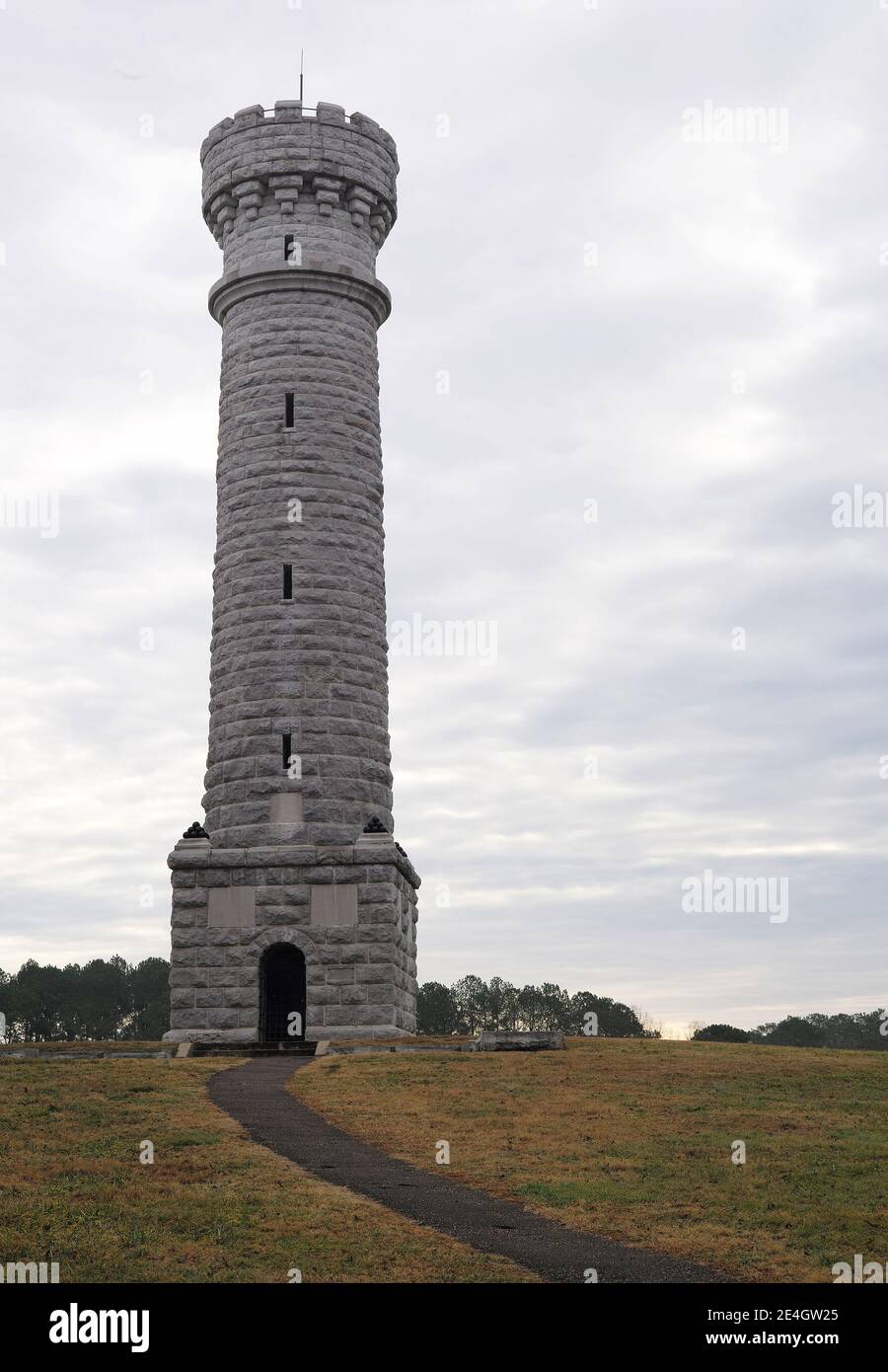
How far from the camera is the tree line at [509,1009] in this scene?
73938mm

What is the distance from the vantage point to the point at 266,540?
124ft

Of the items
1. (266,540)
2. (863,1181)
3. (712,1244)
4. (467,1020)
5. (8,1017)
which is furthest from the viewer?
(467,1020)

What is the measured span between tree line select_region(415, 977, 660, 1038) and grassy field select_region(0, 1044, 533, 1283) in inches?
2085

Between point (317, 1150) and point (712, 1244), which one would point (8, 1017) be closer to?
point (317, 1150)

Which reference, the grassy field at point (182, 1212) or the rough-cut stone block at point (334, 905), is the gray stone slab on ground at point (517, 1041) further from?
the grassy field at point (182, 1212)

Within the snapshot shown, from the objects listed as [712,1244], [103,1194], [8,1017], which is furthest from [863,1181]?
[8,1017]

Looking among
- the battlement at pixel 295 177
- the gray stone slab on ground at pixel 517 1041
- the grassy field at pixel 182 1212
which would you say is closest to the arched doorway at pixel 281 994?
the gray stone slab on ground at pixel 517 1041

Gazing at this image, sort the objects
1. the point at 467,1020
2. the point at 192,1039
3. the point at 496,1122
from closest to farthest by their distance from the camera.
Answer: the point at 496,1122 < the point at 192,1039 < the point at 467,1020

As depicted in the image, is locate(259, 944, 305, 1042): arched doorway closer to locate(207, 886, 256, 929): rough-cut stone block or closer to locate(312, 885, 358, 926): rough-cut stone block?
locate(207, 886, 256, 929): rough-cut stone block

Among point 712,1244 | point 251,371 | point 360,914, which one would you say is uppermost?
point 251,371

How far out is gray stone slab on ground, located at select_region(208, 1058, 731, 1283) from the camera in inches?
554

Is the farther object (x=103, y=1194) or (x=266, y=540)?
(x=266, y=540)

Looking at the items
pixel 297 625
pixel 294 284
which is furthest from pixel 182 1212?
pixel 294 284

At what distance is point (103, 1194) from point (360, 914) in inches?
737
